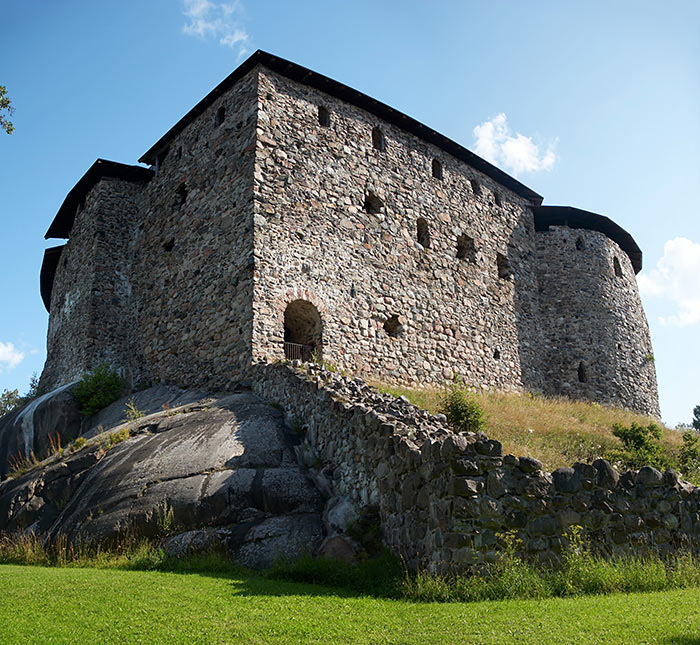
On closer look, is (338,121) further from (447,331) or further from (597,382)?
(597,382)

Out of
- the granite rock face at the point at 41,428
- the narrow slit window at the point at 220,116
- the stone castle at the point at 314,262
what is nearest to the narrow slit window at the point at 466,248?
the stone castle at the point at 314,262

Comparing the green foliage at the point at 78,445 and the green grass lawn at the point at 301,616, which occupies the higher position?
the green foliage at the point at 78,445

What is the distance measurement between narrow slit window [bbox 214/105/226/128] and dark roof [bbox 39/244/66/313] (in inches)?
369

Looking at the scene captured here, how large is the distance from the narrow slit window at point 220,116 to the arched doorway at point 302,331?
6430 mm

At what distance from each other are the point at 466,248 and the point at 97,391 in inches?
522

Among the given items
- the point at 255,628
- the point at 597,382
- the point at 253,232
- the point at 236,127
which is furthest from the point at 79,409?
the point at 597,382

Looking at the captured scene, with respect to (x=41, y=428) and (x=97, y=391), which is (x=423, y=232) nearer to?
(x=97, y=391)

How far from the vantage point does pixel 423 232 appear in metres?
20.8

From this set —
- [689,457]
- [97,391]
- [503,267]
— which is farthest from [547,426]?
[97,391]

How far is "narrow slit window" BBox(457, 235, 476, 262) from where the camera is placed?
22.1 meters

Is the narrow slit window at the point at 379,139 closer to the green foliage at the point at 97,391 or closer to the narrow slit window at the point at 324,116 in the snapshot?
the narrow slit window at the point at 324,116

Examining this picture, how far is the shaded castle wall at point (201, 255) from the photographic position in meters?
16.0

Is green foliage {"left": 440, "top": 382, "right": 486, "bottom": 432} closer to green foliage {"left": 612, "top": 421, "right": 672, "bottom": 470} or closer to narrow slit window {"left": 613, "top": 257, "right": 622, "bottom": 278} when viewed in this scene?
green foliage {"left": 612, "top": 421, "right": 672, "bottom": 470}

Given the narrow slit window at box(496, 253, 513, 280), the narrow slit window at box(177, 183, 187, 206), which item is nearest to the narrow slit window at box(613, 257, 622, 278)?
the narrow slit window at box(496, 253, 513, 280)
